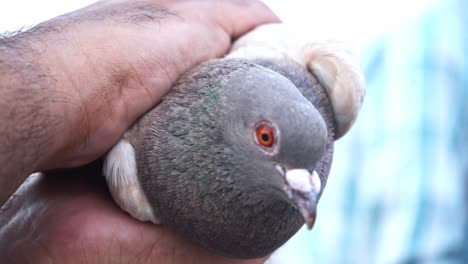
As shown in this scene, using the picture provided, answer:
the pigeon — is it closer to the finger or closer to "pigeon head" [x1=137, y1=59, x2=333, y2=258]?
"pigeon head" [x1=137, y1=59, x2=333, y2=258]

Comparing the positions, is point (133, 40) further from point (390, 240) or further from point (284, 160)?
point (390, 240)

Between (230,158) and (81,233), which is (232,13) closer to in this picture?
(230,158)

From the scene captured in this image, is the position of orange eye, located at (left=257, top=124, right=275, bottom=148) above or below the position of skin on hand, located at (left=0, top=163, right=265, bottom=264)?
above

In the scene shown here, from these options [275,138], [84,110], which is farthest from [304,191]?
[84,110]

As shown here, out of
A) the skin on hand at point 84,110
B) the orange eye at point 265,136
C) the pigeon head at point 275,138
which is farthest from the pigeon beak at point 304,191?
the skin on hand at point 84,110

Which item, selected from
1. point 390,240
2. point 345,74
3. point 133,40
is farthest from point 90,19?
point 390,240

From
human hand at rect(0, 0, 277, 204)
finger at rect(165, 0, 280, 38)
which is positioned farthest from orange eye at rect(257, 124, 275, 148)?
finger at rect(165, 0, 280, 38)
